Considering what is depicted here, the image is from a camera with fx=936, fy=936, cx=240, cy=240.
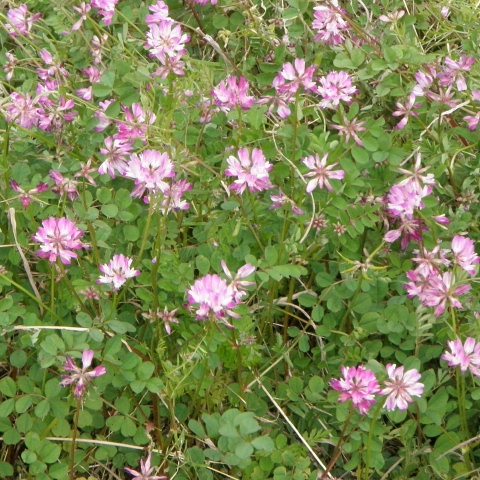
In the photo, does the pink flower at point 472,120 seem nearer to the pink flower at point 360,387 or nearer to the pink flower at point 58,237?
the pink flower at point 360,387

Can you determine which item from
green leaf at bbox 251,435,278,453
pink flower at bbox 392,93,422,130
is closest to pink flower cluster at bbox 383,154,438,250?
pink flower at bbox 392,93,422,130

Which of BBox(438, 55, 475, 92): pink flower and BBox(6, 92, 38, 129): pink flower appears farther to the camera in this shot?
BBox(438, 55, 475, 92): pink flower

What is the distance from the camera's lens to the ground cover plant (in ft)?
8.23

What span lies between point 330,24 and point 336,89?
1.03 feet

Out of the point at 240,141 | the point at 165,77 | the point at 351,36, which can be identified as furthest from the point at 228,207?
the point at 351,36

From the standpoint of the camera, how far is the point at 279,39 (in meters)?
3.54

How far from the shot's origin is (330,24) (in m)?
3.07

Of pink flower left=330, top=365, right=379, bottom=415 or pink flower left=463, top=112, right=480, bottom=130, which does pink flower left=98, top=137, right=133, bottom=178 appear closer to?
pink flower left=330, top=365, right=379, bottom=415

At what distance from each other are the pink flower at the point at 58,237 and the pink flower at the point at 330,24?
1156mm

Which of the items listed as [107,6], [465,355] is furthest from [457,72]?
[107,6]

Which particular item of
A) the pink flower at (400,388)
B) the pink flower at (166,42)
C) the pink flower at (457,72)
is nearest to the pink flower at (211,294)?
the pink flower at (400,388)

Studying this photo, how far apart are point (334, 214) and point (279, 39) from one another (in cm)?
105

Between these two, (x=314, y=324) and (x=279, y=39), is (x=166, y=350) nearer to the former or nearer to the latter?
(x=314, y=324)

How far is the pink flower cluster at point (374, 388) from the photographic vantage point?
235 centimetres
